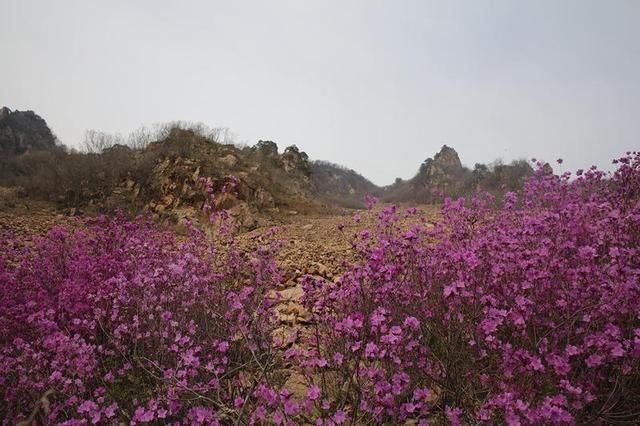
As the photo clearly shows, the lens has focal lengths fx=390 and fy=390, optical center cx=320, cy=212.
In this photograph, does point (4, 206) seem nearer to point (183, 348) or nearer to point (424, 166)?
point (183, 348)

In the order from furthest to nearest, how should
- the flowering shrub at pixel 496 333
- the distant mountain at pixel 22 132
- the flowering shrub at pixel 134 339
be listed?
the distant mountain at pixel 22 132
the flowering shrub at pixel 134 339
the flowering shrub at pixel 496 333

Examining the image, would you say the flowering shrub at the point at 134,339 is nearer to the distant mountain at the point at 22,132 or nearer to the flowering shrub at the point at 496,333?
the flowering shrub at the point at 496,333

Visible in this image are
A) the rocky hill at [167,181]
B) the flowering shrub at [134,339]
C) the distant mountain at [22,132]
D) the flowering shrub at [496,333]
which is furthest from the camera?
the distant mountain at [22,132]

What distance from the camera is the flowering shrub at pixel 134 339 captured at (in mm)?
2803

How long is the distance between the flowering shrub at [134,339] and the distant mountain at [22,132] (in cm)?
3591

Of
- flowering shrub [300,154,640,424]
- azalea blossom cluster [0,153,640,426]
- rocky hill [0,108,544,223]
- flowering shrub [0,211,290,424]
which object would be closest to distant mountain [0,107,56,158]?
rocky hill [0,108,544,223]

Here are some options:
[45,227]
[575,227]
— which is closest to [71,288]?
[575,227]

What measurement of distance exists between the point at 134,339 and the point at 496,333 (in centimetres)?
308

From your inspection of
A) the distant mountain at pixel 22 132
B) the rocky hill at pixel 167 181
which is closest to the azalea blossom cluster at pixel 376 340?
the rocky hill at pixel 167 181

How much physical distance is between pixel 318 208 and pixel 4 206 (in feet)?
39.7

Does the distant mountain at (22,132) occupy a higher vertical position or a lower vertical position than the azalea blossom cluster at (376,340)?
higher

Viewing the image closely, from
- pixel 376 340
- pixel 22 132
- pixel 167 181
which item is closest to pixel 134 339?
pixel 376 340

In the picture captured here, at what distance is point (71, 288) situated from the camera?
3775 mm

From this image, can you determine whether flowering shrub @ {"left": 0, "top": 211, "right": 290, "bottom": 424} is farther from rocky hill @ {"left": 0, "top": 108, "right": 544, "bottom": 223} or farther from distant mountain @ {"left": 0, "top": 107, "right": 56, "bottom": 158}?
distant mountain @ {"left": 0, "top": 107, "right": 56, "bottom": 158}
